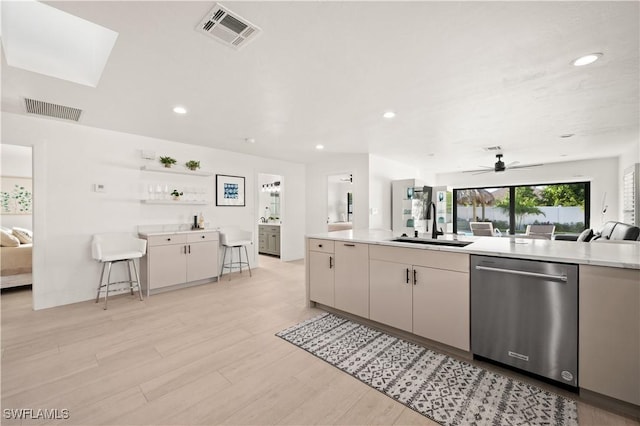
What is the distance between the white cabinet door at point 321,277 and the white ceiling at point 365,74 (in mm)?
1727

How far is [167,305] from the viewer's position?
356 cm

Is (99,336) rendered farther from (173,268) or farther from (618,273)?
(618,273)

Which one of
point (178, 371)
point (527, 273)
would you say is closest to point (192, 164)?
point (178, 371)

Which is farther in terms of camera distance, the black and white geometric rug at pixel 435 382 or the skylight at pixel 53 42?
the skylight at pixel 53 42

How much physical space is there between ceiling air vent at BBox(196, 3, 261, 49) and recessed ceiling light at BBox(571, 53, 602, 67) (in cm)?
239

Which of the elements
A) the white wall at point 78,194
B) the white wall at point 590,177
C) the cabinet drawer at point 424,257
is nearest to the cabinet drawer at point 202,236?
the white wall at point 78,194

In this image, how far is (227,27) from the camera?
5.61 ft

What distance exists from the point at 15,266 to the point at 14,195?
246 centimetres

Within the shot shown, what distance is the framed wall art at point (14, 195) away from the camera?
17.8 ft

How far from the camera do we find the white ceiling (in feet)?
5.24

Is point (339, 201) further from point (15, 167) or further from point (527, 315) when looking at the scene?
point (15, 167)

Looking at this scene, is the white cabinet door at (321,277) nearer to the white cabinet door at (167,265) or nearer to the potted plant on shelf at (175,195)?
the white cabinet door at (167,265)

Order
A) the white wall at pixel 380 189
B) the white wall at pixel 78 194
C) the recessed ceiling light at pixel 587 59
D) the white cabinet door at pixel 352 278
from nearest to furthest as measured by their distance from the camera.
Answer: the recessed ceiling light at pixel 587 59, the white cabinet door at pixel 352 278, the white wall at pixel 78 194, the white wall at pixel 380 189

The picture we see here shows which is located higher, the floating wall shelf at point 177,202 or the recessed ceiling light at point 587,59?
the recessed ceiling light at point 587,59
